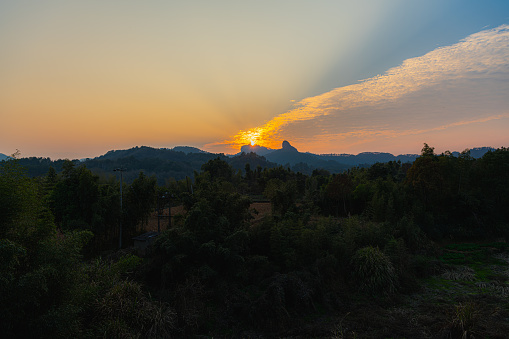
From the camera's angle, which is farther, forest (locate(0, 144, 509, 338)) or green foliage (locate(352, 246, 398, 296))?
green foliage (locate(352, 246, 398, 296))

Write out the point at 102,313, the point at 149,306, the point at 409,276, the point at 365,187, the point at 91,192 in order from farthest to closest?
the point at 365,187, the point at 91,192, the point at 409,276, the point at 149,306, the point at 102,313

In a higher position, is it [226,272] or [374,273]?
[226,272]

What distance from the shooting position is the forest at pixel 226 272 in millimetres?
4727

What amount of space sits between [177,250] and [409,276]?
8612 millimetres

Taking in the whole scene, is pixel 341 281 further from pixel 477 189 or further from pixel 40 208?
pixel 477 189

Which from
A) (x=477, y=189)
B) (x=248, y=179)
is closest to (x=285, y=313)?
(x=477, y=189)

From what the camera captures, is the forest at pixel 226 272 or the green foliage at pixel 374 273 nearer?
the forest at pixel 226 272

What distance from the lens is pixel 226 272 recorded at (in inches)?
339

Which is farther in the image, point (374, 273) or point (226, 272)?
point (374, 273)

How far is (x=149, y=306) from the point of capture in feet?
20.5

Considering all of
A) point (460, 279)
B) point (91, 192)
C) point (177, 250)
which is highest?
point (91, 192)

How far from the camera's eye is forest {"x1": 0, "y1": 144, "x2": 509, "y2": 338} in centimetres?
473

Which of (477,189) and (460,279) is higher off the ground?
(477,189)

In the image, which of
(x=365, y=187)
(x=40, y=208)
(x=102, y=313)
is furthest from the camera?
(x=365, y=187)
